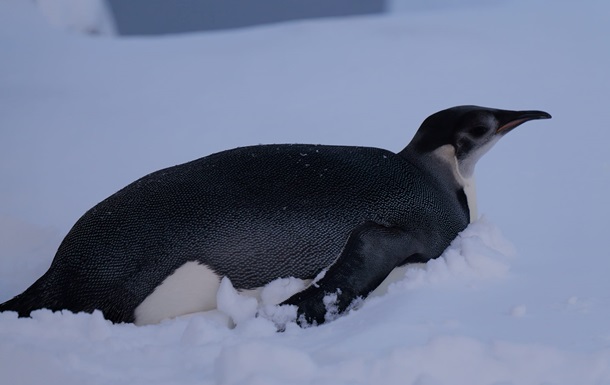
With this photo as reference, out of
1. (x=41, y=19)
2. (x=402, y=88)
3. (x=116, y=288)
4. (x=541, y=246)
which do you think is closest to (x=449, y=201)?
(x=541, y=246)

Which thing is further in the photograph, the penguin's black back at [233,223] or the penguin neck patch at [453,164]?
the penguin neck patch at [453,164]

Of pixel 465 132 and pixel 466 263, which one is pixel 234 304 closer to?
pixel 466 263

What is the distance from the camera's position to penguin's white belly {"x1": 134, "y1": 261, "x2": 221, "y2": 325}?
6.73 feet

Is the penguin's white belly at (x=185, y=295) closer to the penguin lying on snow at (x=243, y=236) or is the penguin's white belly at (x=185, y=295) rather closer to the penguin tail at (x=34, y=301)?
the penguin lying on snow at (x=243, y=236)

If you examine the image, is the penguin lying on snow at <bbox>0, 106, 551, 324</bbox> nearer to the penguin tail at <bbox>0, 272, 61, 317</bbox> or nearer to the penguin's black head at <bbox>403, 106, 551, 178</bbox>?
the penguin tail at <bbox>0, 272, 61, 317</bbox>

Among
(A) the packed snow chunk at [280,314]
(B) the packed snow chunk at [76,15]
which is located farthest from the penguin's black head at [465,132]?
(B) the packed snow chunk at [76,15]

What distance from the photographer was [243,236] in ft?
6.93

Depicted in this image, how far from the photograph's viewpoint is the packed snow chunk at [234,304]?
2023 millimetres

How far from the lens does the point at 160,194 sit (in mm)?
2195

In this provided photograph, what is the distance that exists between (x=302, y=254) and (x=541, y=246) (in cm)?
106

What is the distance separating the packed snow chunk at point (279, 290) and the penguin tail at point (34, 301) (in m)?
0.48

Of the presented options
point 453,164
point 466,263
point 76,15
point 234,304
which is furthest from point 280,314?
point 76,15

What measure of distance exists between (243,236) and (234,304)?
17 cm

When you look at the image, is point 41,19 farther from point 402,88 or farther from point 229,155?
point 229,155
